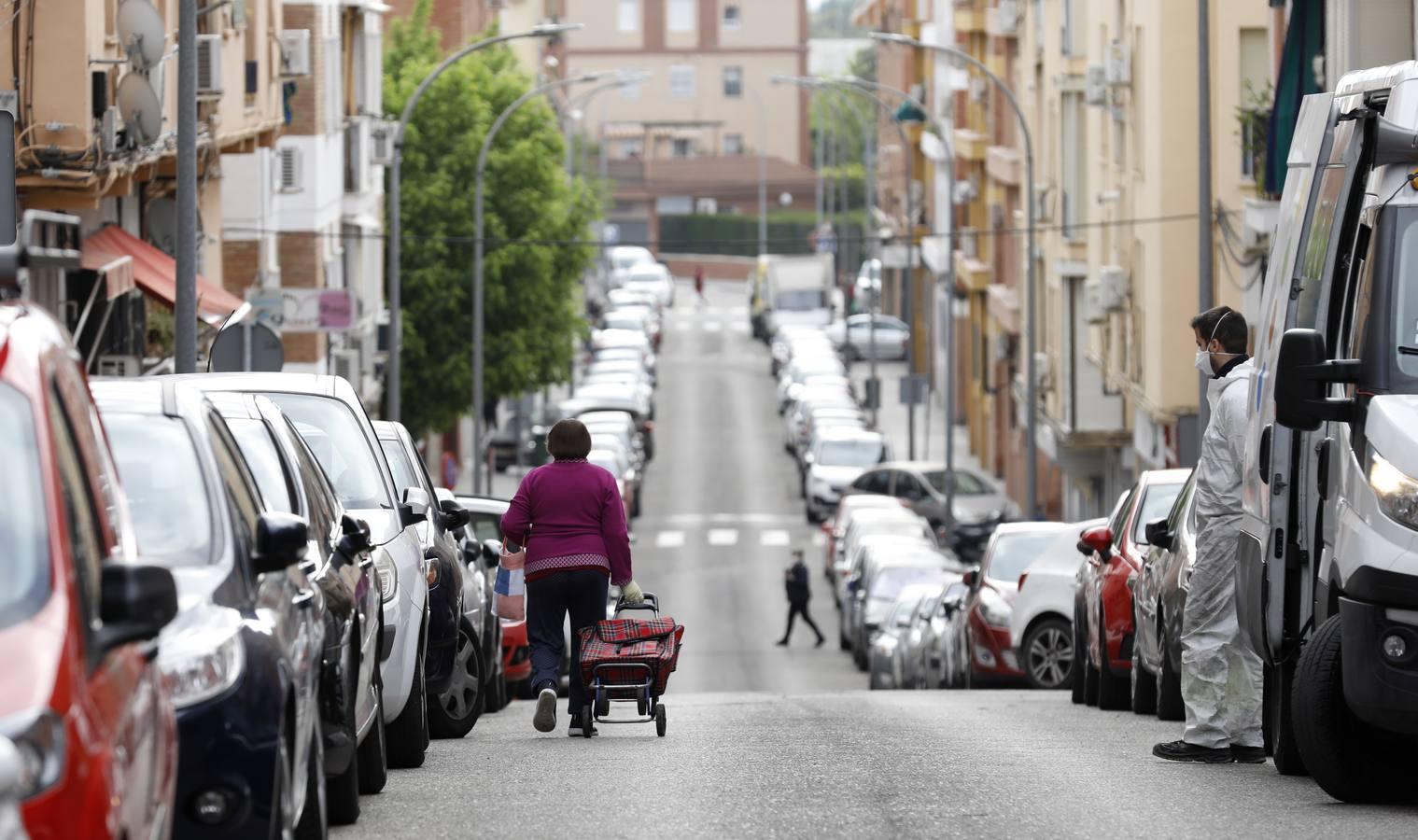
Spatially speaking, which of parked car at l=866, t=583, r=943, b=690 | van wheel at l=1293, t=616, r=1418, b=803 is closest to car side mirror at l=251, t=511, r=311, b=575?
van wheel at l=1293, t=616, r=1418, b=803

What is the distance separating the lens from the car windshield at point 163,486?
7.67m

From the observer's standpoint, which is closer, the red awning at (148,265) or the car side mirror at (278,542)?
the car side mirror at (278,542)

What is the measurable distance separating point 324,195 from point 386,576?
32272mm

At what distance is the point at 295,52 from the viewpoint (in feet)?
115

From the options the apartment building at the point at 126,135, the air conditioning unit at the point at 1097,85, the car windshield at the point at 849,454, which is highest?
the air conditioning unit at the point at 1097,85

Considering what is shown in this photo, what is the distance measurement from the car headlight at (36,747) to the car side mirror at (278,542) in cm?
261

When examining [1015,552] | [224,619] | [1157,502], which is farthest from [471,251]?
[224,619]

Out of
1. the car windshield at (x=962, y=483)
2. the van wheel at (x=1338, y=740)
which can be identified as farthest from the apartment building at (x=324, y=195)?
the van wheel at (x=1338, y=740)

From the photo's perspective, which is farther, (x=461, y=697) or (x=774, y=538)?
(x=774, y=538)

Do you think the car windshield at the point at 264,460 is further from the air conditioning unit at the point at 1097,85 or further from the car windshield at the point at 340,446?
the air conditioning unit at the point at 1097,85

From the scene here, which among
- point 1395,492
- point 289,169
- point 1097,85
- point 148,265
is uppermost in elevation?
point 1097,85

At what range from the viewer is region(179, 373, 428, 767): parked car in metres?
11.5

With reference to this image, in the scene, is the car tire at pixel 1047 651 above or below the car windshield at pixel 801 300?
below

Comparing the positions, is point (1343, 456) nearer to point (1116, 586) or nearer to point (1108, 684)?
point (1116, 586)
